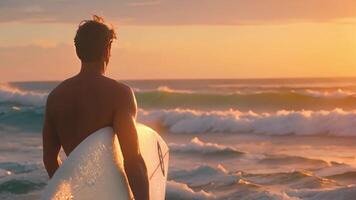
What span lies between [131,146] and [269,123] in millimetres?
17422

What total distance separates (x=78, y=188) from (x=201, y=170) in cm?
746

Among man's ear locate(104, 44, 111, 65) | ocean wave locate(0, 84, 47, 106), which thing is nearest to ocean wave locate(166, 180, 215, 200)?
man's ear locate(104, 44, 111, 65)

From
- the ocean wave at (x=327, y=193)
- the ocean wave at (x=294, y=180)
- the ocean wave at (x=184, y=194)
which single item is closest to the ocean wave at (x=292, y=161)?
the ocean wave at (x=294, y=180)

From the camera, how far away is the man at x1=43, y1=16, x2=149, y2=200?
3305 mm

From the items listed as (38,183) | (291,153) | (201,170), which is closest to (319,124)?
(291,153)

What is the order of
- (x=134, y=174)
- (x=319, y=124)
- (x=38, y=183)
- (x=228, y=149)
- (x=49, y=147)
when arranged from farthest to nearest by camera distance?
(x=319, y=124)
(x=228, y=149)
(x=38, y=183)
(x=49, y=147)
(x=134, y=174)

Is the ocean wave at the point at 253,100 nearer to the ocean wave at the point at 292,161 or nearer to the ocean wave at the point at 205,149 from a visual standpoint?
the ocean wave at the point at 205,149

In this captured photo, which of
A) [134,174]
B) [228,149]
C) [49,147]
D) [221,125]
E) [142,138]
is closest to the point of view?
[134,174]

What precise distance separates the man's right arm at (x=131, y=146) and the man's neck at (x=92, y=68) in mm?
188

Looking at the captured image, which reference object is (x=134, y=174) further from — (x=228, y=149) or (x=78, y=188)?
(x=228, y=149)

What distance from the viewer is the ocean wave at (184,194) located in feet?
29.1

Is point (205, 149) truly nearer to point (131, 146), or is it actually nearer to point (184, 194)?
point (184, 194)

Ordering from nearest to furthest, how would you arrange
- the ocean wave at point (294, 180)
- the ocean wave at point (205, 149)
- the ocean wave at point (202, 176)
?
the ocean wave at point (294, 180), the ocean wave at point (202, 176), the ocean wave at point (205, 149)

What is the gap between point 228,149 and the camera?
45.4 feet
